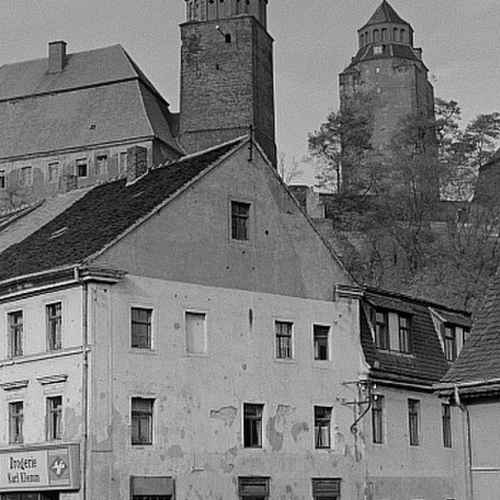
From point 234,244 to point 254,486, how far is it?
6660 mm

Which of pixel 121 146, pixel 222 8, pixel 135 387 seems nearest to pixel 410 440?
pixel 135 387

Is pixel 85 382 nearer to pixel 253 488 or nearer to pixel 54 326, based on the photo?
pixel 54 326

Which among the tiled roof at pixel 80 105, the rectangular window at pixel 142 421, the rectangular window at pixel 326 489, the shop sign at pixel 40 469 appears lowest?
the rectangular window at pixel 326 489

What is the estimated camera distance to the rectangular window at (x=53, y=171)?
10612cm

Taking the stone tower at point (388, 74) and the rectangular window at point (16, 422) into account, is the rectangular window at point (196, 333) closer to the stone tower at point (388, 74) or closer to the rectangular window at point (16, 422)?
the rectangular window at point (16, 422)

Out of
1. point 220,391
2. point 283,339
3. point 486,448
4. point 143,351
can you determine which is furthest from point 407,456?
point 486,448

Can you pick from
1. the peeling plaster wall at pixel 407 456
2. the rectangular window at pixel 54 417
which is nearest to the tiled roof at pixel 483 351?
the rectangular window at pixel 54 417

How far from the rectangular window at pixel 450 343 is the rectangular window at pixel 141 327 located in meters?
12.2

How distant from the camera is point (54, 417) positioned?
35.8m

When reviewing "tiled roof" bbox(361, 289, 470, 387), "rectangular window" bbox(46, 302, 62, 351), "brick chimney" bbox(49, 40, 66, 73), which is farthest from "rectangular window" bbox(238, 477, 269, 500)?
"brick chimney" bbox(49, 40, 66, 73)

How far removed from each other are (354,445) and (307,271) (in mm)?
5177

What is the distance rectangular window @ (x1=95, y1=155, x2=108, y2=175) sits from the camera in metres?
104

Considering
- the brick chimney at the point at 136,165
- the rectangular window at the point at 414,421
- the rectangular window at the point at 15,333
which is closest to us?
the rectangular window at the point at 15,333

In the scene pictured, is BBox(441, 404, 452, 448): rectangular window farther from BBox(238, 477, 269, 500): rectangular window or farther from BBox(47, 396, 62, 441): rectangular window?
BBox(47, 396, 62, 441): rectangular window
